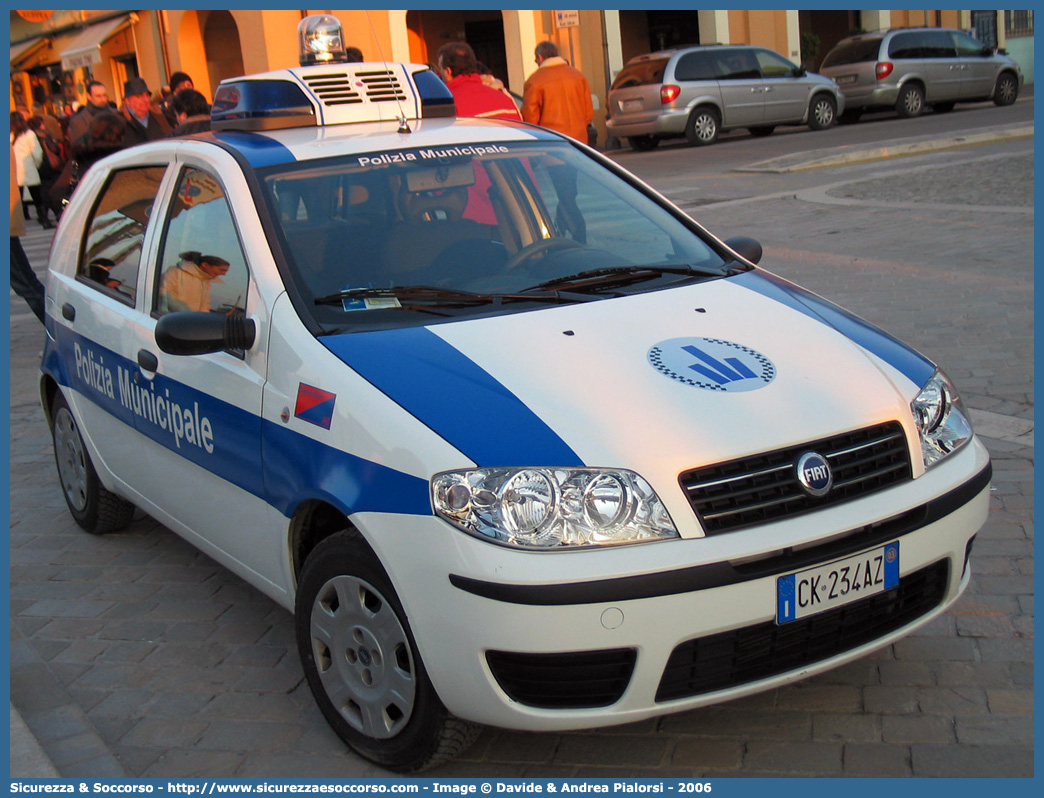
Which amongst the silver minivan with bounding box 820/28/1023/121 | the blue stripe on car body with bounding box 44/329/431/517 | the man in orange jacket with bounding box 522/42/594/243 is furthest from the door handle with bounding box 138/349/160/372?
the silver minivan with bounding box 820/28/1023/121

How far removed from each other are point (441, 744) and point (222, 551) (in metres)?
1.20

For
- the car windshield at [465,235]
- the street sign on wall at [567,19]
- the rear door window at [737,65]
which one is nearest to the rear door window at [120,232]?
the car windshield at [465,235]

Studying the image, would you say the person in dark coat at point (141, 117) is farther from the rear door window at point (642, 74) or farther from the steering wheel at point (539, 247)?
the rear door window at point (642, 74)

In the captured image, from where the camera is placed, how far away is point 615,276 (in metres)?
3.71

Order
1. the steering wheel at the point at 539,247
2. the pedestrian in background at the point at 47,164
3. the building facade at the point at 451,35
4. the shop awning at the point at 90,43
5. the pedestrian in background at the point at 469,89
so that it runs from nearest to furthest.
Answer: the steering wheel at the point at 539,247 < the pedestrian in background at the point at 469,89 < the pedestrian in background at the point at 47,164 < the building facade at the point at 451,35 < the shop awning at the point at 90,43

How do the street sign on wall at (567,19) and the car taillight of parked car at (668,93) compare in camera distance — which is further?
the street sign on wall at (567,19)

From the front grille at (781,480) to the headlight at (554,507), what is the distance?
0.39ft

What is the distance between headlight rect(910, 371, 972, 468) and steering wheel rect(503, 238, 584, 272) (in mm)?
1252

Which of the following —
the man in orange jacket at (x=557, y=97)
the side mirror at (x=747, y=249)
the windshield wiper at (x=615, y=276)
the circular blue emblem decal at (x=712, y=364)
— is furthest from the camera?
the man in orange jacket at (x=557, y=97)

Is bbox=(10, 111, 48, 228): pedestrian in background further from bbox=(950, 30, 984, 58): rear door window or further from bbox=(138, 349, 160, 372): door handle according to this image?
bbox=(950, 30, 984, 58): rear door window

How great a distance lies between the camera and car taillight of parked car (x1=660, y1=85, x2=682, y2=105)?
21703 mm

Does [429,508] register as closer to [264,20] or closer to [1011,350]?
[1011,350]

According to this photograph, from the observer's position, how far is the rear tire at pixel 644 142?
23.2 metres

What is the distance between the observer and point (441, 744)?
296 cm
